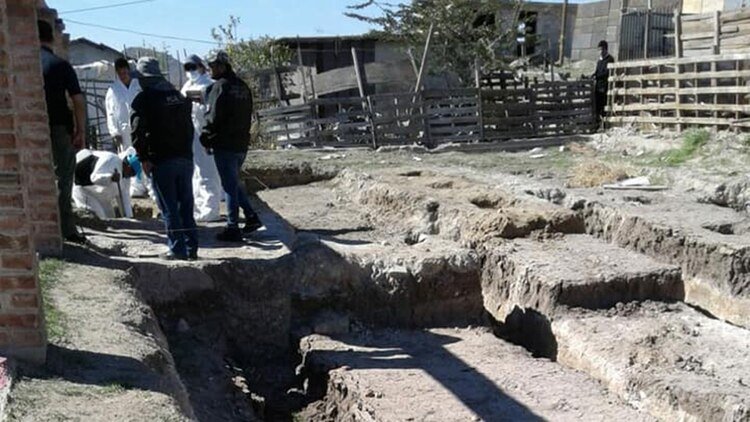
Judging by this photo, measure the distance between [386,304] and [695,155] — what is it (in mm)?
6743

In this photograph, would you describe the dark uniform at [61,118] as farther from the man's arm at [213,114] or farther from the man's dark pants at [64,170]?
the man's arm at [213,114]

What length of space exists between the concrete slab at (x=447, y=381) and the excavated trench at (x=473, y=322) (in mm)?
15

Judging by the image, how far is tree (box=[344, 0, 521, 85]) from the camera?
19188 mm

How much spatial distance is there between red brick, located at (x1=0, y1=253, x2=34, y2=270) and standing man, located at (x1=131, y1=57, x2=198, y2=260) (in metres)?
2.68

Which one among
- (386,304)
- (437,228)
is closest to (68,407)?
(386,304)

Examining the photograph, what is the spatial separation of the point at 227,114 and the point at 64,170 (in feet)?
4.64

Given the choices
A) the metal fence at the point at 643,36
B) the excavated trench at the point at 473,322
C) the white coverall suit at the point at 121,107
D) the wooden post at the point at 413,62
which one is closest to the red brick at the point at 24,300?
the excavated trench at the point at 473,322

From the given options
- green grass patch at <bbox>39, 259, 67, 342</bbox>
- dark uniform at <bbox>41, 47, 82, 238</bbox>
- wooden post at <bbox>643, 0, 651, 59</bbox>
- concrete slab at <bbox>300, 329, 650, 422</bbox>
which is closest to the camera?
green grass patch at <bbox>39, 259, 67, 342</bbox>

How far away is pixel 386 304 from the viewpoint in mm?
6945

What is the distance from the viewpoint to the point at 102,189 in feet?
28.5

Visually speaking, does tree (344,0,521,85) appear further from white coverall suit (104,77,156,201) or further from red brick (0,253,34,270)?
red brick (0,253,34,270)

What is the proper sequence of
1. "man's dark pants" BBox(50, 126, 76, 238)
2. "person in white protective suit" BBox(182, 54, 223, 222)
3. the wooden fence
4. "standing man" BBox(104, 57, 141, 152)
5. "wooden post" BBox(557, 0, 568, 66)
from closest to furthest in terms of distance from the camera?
"man's dark pants" BBox(50, 126, 76, 238), "person in white protective suit" BBox(182, 54, 223, 222), "standing man" BBox(104, 57, 141, 152), the wooden fence, "wooden post" BBox(557, 0, 568, 66)

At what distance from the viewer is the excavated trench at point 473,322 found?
5.32m

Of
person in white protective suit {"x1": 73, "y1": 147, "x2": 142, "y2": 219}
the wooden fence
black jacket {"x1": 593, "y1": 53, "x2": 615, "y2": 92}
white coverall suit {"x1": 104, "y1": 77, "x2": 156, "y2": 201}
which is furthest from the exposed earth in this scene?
black jacket {"x1": 593, "y1": 53, "x2": 615, "y2": 92}
